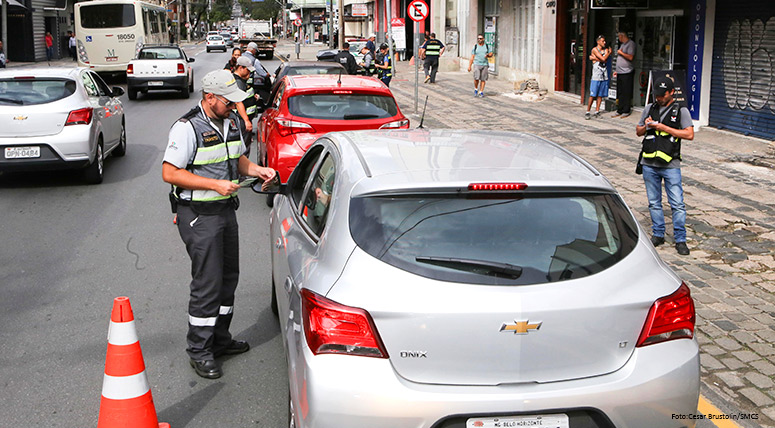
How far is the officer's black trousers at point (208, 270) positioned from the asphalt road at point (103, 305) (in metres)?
0.31

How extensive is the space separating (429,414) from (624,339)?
86 cm

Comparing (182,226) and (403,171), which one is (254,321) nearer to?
(182,226)

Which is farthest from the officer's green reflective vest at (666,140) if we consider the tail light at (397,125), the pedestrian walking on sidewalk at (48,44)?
the pedestrian walking on sidewalk at (48,44)

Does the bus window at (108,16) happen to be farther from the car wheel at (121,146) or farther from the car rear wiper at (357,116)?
the car rear wiper at (357,116)

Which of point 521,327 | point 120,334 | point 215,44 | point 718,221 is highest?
point 215,44

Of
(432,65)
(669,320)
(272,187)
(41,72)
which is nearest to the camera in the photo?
(669,320)

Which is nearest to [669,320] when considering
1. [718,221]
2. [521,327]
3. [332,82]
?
[521,327]

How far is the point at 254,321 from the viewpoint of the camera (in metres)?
6.25

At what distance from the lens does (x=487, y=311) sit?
3.15 m

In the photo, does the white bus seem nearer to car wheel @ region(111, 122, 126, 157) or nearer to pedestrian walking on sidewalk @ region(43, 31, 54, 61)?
car wheel @ region(111, 122, 126, 157)

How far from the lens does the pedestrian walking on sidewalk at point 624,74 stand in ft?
Answer: 58.5

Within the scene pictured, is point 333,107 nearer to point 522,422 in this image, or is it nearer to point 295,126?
point 295,126

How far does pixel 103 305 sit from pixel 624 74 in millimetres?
14194

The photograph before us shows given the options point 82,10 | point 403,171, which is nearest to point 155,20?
point 82,10
